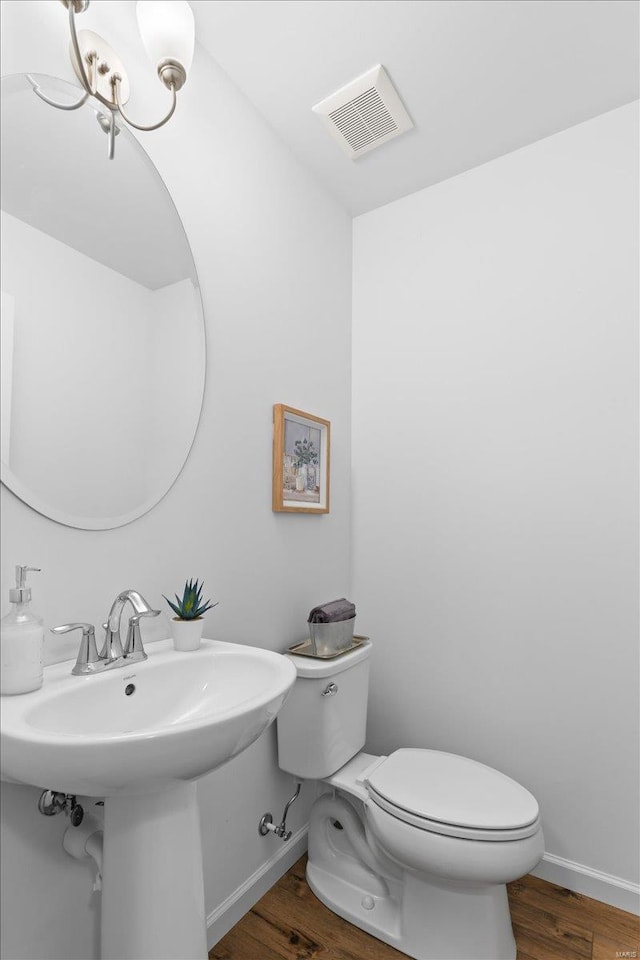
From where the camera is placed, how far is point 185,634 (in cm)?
113

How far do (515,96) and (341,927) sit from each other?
249cm

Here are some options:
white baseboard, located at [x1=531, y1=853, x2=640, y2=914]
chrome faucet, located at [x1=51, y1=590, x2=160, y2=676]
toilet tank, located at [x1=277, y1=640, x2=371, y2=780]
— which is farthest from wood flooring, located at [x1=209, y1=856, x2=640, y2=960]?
chrome faucet, located at [x1=51, y1=590, x2=160, y2=676]

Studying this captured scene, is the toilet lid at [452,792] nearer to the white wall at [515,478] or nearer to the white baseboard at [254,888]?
the white wall at [515,478]

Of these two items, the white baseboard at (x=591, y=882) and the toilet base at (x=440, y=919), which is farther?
the white baseboard at (x=591, y=882)

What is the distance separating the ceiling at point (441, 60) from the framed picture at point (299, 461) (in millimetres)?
965

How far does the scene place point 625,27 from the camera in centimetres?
133

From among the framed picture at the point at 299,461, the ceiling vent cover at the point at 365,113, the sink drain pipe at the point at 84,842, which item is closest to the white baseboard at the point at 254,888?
the sink drain pipe at the point at 84,842

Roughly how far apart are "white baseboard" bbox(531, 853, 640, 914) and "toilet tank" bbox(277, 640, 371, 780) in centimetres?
71

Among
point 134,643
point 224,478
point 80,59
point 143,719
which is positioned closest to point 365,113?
point 80,59

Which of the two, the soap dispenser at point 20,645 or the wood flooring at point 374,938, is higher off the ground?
the soap dispenser at point 20,645

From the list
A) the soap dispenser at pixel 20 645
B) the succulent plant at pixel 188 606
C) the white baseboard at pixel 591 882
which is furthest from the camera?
the white baseboard at pixel 591 882

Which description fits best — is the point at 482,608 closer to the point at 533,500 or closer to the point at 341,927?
the point at 533,500

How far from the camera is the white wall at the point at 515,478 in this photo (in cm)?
151

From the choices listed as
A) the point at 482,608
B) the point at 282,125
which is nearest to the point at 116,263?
the point at 282,125
